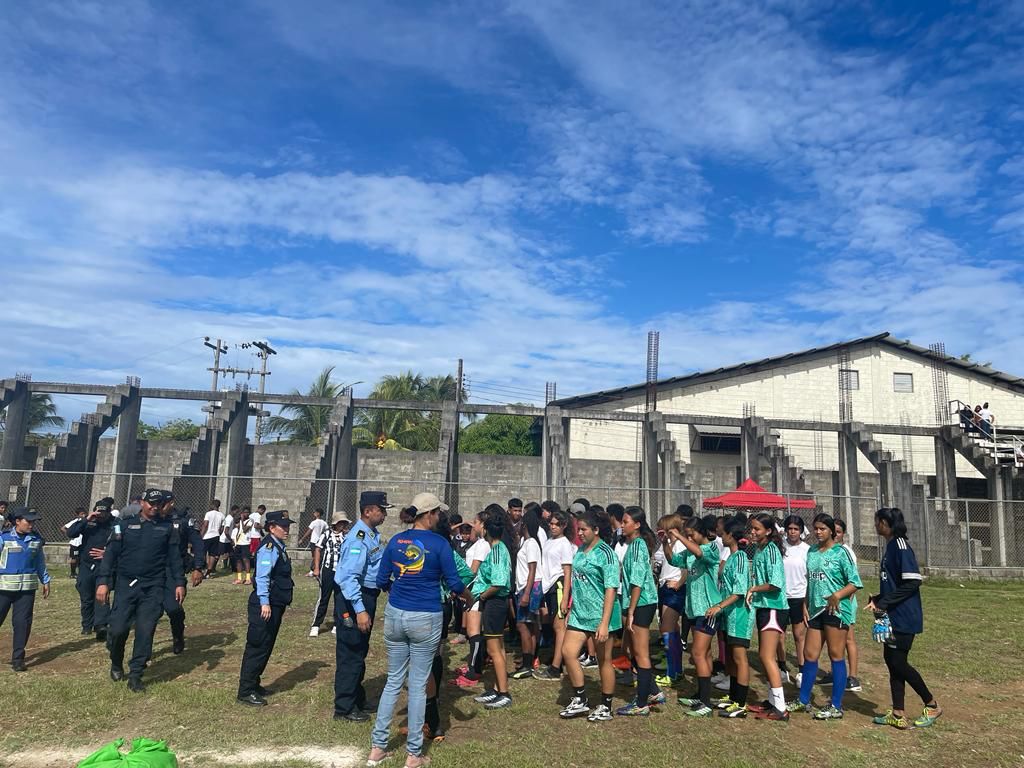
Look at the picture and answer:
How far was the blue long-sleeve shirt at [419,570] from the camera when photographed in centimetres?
503

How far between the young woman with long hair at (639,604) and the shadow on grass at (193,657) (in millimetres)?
4824

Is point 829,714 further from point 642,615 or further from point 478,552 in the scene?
point 478,552

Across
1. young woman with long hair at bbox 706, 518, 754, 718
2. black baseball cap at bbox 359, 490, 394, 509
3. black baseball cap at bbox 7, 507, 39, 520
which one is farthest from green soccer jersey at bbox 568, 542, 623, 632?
black baseball cap at bbox 7, 507, 39, 520

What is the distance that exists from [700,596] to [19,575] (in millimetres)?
7323

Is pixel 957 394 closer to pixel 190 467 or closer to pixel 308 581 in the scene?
A: pixel 308 581

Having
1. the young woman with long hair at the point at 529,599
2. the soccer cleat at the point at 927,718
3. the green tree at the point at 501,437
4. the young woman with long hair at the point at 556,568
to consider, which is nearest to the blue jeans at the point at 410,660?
the young woman with long hair at the point at 556,568

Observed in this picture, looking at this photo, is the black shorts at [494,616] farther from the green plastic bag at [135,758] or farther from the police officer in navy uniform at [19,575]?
the police officer in navy uniform at [19,575]

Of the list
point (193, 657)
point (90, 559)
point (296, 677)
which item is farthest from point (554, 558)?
point (90, 559)

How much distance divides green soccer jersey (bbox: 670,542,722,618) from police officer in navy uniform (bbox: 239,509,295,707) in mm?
3792

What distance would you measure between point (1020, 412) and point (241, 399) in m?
33.6

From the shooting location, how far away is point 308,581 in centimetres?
1516

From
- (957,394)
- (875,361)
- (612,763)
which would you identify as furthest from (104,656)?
(957,394)

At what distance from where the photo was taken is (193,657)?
8.19 m

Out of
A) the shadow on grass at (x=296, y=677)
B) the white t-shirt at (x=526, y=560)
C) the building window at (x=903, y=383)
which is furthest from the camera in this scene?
the building window at (x=903, y=383)
